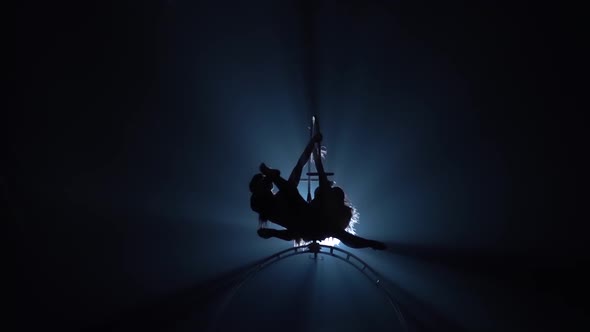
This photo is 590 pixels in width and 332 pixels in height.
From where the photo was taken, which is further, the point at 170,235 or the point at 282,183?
the point at 170,235

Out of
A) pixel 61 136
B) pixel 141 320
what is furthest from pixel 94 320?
pixel 61 136

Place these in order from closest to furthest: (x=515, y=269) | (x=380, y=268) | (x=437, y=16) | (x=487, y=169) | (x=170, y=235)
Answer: (x=515, y=269)
(x=437, y=16)
(x=487, y=169)
(x=170, y=235)
(x=380, y=268)

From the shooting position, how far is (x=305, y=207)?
245 centimetres

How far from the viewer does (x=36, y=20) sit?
1932 millimetres

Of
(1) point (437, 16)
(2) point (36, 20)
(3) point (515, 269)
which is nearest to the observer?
(2) point (36, 20)

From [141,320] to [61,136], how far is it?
182 cm

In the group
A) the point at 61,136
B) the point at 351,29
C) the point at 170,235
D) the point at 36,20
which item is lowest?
the point at 170,235

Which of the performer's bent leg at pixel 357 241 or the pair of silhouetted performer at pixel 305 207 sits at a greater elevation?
the pair of silhouetted performer at pixel 305 207

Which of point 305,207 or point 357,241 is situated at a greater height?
point 305,207

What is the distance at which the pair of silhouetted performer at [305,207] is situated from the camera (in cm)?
236

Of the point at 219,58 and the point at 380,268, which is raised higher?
the point at 219,58

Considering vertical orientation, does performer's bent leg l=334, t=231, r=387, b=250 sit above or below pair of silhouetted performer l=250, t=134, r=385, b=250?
below

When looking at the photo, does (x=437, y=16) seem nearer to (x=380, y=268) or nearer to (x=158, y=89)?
(x=158, y=89)

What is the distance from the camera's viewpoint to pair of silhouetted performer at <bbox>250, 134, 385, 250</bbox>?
2.36m
